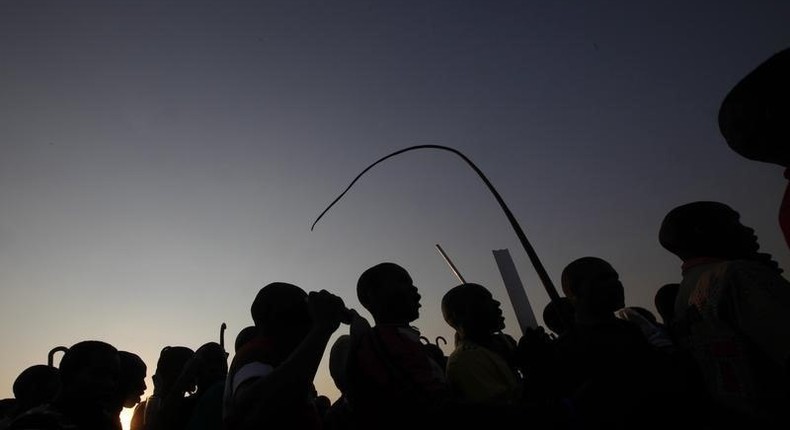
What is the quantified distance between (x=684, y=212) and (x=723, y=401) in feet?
4.10

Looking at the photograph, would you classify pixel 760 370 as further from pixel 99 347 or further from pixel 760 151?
pixel 99 347

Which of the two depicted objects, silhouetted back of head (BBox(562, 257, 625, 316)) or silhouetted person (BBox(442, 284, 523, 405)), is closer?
silhouetted person (BBox(442, 284, 523, 405))

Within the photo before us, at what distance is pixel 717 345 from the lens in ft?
7.32

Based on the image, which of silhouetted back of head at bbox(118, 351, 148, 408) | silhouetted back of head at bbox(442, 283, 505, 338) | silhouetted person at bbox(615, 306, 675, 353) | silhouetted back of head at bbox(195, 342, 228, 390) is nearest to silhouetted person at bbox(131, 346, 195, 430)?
silhouetted back of head at bbox(118, 351, 148, 408)

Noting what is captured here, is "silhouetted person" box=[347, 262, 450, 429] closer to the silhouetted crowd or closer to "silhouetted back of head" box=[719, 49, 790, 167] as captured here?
the silhouetted crowd

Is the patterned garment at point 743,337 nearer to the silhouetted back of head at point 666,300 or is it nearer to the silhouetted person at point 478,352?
the silhouetted person at point 478,352

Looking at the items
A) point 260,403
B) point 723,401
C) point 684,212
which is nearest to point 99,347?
point 260,403

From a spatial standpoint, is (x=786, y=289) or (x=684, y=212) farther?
(x=684, y=212)

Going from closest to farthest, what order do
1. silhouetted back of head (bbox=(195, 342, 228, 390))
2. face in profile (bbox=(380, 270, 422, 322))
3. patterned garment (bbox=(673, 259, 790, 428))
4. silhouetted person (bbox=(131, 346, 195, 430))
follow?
patterned garment (bbox=(673, 259, 790, 428)), face in profile (bbox=(380, 270, 422, 322)), silhouetted back of head (bbox=(195, 342, 228, 390)), silhouetted person (bbox=(131, 346, 195, 430))

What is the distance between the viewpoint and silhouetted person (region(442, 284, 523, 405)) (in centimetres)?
306

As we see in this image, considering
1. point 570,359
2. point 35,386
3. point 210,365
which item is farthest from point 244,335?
point 570,359

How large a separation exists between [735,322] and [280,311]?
2.74 m

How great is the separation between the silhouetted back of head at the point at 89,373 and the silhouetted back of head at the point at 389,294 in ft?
6.56

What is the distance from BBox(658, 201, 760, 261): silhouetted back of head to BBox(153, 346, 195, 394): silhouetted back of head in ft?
16.1
